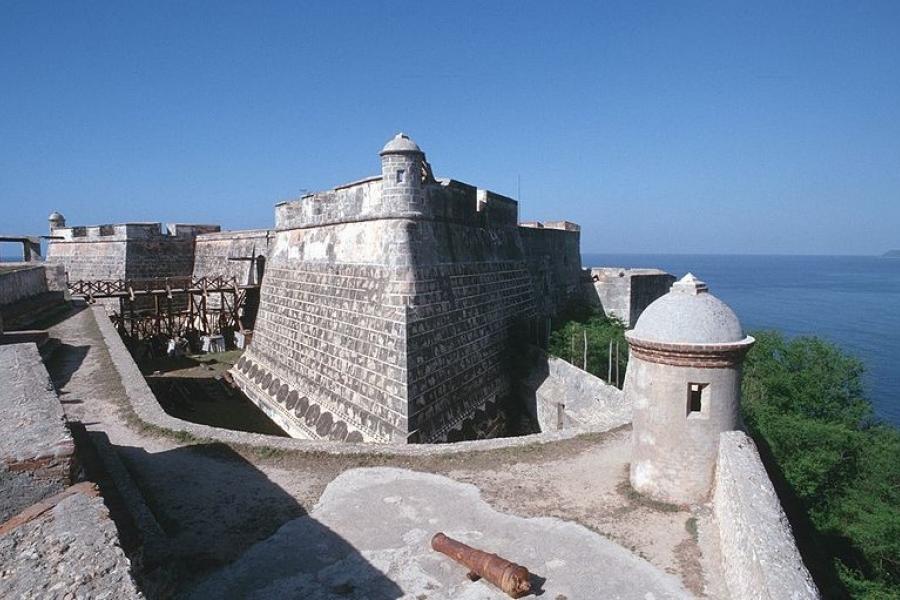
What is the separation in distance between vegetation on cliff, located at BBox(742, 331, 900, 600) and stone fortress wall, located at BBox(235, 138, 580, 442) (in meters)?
5.67

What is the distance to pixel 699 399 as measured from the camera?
6.18 metres

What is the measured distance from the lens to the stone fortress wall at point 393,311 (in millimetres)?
10688

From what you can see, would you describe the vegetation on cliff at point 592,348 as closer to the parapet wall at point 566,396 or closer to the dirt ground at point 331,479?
the parapet wall at point 566,396

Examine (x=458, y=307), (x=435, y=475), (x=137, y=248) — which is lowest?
(x=435, y=475)

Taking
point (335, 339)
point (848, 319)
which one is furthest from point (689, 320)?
point (848, 319)

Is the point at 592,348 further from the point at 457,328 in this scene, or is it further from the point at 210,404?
the point at 210,404

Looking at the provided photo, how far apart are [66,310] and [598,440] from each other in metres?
18.2

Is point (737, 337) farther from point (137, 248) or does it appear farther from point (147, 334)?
point (137, 248)

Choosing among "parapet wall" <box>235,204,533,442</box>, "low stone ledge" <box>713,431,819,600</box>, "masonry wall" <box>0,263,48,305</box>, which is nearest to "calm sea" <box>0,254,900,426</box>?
"parapet wall" <box>235,204,533,442</box>

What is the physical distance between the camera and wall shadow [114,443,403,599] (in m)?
4.79

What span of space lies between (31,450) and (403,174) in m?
8.13

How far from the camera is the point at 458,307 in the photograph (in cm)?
1217

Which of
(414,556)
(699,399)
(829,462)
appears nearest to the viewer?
(414,556)

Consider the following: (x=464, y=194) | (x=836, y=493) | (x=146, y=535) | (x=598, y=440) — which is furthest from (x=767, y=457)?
(x=146, y=535)
